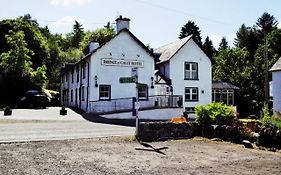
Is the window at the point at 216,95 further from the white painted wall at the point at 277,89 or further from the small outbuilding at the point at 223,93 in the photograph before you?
the white painted wall at the point at 277,89

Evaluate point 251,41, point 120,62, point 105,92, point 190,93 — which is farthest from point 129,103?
point 251,41

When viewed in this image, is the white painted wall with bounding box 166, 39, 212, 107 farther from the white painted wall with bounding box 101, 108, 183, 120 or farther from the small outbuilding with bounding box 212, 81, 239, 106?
the white painted wall with bounding box 101, 108, 183, 120

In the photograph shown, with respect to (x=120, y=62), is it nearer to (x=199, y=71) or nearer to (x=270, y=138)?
(x=199, y=71)

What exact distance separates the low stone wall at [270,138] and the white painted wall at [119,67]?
2138 cm

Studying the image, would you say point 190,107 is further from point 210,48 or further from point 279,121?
point 210,48

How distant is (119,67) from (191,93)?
944 cm

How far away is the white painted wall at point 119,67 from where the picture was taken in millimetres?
33625

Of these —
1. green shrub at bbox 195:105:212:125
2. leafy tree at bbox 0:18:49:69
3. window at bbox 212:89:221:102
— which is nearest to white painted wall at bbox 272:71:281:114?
window at bbox 212:89:221:102

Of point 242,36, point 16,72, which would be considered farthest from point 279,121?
point 242,36

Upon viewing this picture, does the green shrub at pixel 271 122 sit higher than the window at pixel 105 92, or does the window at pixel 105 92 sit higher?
the window at pixel 105 92

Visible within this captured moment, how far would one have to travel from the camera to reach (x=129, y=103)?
34719 mm

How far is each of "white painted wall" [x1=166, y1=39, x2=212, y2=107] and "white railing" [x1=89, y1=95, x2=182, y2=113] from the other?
4.03m

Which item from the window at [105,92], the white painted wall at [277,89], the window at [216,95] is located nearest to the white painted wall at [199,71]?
the window at [216,95]

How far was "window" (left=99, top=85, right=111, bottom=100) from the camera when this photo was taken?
33969 millimetres
